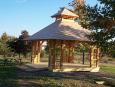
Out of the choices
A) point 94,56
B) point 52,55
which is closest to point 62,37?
point 52,55

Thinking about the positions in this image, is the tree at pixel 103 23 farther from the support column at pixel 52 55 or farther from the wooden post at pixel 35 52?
the wooden post at pixel 35 52

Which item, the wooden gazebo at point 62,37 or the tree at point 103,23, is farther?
the wooden gazebo at point 62,37

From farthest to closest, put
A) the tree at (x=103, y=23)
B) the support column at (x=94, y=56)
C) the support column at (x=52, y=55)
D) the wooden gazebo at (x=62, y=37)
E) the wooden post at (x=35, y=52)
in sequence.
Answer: the wooden post at (x=35, y=52) → the support column at (x=94, y=56) → the wooden gazebo at (x=62, y=37) → the support column at (x=52, y=55) → the tree at (x=103, y=23)

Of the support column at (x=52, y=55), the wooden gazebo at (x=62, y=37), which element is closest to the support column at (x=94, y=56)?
the wooden gazebo at (x=62, y=37)

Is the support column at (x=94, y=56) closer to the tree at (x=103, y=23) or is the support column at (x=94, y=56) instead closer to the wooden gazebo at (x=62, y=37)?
the wooden gazebo at (x=62, y=37)

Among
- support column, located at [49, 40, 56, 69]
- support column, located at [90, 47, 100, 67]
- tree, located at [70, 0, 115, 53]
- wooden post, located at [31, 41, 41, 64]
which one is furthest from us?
wooden post, located at [31, 41, 41, 64]

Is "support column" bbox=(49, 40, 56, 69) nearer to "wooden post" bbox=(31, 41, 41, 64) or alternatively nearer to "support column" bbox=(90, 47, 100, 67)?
"support column" bbox=(90, 47, 100, 67)

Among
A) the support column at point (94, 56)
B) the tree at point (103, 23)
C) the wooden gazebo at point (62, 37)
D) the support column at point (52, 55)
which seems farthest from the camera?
the support column at point (94, 56)

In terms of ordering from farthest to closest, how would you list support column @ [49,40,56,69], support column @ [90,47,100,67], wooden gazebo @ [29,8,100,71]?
support column @ [90,47,100,67] < wooden gazebo @ [29,8,100,71] < support column @ [49,40,56,69]

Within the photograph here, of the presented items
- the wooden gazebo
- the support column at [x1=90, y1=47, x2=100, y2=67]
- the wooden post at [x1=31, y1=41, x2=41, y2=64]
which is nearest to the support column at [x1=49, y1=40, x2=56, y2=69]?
the wooden gazebo

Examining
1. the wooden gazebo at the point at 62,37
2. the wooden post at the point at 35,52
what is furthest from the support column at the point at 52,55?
the wooden post at the point at 35,52

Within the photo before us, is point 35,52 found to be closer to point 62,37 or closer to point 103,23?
point 62,37

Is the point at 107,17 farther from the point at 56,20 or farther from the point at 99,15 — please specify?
the point at 56,20

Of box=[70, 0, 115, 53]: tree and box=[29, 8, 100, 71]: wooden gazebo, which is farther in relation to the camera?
box=[29, 8, 100, 71]: wooden gazebo
